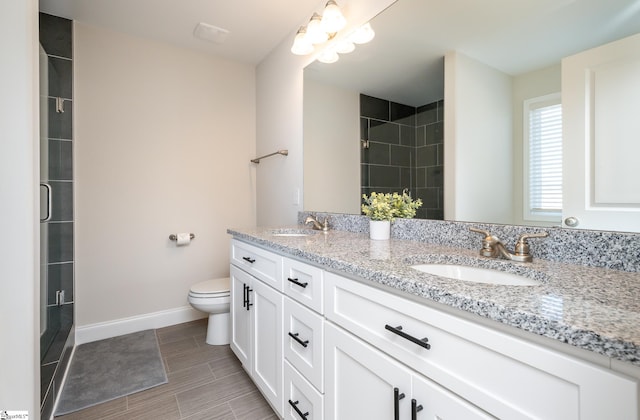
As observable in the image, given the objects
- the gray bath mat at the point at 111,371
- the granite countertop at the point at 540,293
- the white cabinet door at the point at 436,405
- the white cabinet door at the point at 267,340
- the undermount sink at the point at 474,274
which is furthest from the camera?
the gray bath mat at the point at 111,371

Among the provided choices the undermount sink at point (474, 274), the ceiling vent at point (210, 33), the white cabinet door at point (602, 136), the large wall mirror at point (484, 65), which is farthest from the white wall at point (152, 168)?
the white cabinet door at point (602, 136)

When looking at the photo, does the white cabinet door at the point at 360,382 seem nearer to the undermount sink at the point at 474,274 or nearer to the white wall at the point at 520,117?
the undermount sink at the point at 474,274

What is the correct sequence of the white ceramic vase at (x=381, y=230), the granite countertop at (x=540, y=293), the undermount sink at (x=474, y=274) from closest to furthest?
the granite countertop at (x=540, y=293) < the undermount sink at (x=474, y=274) < the white ceramic vase at (x=381, y=230)

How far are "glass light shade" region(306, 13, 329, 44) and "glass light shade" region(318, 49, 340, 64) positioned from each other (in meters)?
0.07

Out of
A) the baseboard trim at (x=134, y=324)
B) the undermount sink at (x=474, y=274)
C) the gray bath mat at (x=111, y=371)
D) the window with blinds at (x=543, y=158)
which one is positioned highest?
the window with blinds at (x=543, y=158)

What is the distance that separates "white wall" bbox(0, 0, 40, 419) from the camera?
1.02 m

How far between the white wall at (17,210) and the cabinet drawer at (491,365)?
116 cm

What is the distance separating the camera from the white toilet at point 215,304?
2.03 meters

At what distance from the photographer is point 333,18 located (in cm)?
173

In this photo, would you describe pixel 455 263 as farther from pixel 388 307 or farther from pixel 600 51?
pixel 600 51

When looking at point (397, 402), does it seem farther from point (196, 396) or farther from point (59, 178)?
point (59, 178)

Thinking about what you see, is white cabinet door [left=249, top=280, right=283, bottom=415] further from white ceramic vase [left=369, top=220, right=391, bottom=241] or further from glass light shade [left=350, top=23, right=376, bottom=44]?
glass light shade [left=350, top=23, right=376, bottom=44]

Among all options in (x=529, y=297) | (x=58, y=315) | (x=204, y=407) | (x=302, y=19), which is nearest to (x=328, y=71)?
(x=302, y=19)

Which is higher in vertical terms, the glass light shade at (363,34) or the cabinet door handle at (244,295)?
the glass light shade at (363,34)
